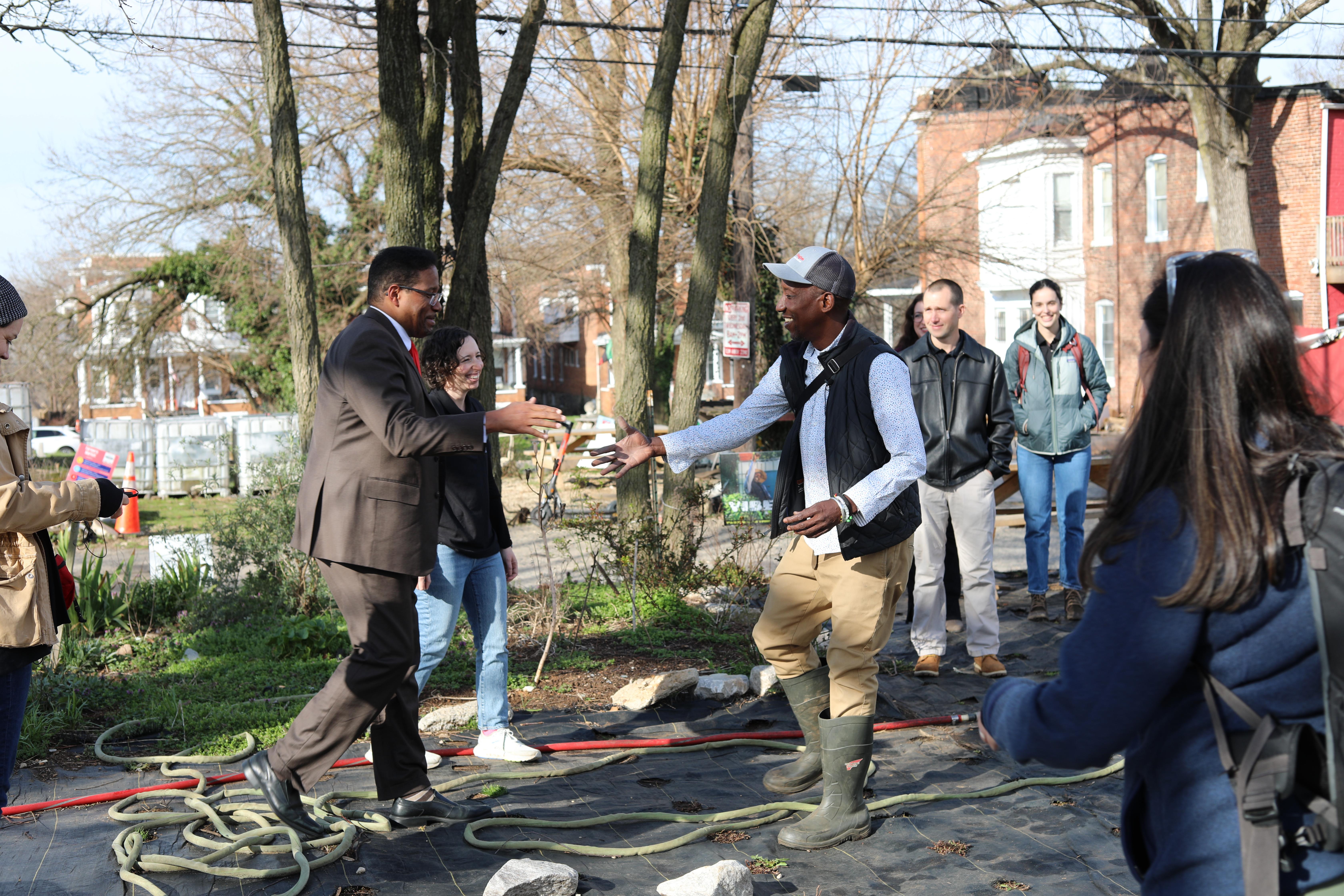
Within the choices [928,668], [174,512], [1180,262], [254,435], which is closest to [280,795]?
[1180,262]

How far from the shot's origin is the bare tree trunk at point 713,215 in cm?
994

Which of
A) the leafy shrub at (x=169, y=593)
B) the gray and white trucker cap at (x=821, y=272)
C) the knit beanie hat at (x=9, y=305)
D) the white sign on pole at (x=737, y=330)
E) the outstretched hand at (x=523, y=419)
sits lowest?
the leafy shrub at (x=169, y=593)

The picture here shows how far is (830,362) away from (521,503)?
14.2 metres

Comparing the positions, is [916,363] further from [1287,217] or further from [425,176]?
[1287,217]

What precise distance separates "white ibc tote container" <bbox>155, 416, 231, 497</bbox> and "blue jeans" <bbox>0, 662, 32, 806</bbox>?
17.1 meters

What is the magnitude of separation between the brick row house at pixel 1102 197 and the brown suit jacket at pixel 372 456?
16535mm

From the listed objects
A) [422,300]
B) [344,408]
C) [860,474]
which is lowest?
[860,474]

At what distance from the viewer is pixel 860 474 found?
415 cm

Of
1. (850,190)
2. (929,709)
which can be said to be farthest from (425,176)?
(850,190)

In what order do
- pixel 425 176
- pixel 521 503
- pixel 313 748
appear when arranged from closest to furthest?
pixel 313 748, pixel 425 176, pixel 521 503

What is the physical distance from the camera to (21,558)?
3324 millimetres

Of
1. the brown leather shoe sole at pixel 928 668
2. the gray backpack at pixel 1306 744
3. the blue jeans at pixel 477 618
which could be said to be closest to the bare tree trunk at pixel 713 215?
the brown leather shoe sole at pixel 928 668

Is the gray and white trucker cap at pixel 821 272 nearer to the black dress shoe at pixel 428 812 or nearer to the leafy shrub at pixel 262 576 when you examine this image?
the black dress shoe at pixel 428 812

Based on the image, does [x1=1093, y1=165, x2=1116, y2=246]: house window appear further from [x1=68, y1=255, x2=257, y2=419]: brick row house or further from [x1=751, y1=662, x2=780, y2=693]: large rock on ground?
[x1=751, y1=662, x2=780, y2=693]: large rock on ground
